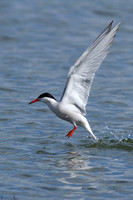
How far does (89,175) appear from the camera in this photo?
23.5ft

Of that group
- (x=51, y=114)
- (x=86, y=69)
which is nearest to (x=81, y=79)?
(x=86, y=69)

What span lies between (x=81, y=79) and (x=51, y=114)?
2951 mm

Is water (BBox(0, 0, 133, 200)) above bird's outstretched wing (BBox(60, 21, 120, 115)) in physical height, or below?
below

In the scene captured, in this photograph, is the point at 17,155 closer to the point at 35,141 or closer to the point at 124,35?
the point at 35,141

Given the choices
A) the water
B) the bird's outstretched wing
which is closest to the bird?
the bird's outstretched wing

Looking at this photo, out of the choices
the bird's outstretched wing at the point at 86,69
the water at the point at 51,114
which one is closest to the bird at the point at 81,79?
the bird's outstretched wing at the point at 86,69

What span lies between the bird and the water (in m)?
0.72

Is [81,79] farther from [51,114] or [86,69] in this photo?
[51,114]

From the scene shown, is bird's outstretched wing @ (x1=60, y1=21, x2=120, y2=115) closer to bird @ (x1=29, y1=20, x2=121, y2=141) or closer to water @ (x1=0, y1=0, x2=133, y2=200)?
bird @ (x1=29, y1=20, x2=121, y2=141)

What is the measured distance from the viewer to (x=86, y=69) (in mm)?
8008

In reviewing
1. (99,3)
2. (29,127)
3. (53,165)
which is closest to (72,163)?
(53,165)

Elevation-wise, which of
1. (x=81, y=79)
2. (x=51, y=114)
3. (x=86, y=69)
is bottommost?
(x=51, y=114)

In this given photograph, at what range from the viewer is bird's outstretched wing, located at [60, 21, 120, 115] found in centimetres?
786

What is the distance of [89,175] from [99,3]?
48.7 feet
